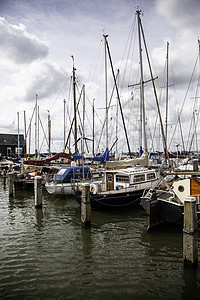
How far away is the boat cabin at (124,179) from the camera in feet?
52.8

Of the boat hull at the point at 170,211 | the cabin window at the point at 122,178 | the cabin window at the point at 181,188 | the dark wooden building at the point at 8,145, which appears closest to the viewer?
the boat hull at the point at 170,211

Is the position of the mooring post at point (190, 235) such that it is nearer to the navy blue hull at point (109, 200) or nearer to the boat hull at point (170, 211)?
the boat hull at point (170, 211)

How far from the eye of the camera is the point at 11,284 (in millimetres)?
6824

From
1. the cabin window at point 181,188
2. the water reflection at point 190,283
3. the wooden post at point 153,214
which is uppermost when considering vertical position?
the cabin window at point 181,188

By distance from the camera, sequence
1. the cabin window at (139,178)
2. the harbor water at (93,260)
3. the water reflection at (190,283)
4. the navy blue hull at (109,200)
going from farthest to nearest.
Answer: the cabin window at (139,178), the navy blue hull at (109,200), the harbor water at (93,260), the water reflection at (190,283)

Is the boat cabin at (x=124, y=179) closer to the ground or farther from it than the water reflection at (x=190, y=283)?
farther from it

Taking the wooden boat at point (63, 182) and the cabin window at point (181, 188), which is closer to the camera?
the cabin window at point (181, 188)

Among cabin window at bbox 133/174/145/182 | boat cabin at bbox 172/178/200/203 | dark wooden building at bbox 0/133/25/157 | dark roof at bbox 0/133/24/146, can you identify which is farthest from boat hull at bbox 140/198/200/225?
dark roof at bbox 0/133/24/146

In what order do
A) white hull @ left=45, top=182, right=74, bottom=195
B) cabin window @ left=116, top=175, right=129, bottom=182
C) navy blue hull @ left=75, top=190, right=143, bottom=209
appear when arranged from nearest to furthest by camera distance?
navy blue hull @ left=75, top=190, right=143, bottom=209, cabin window @ left=116, top=175, right=129, bottom=182, white hull @ left=45, top=182, right=74, bottom=195

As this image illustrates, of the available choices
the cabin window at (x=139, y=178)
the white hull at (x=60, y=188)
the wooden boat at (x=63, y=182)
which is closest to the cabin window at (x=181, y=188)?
the cabin window at (x=139, y=178)

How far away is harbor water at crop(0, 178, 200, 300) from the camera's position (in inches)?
254

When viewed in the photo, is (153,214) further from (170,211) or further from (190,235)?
(190,235)

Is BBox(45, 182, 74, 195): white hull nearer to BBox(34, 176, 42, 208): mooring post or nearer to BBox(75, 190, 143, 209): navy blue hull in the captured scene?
BBox(34, 176, 42, 208): mooring post

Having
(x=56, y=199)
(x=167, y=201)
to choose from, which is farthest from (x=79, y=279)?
(x=56, y=199)
